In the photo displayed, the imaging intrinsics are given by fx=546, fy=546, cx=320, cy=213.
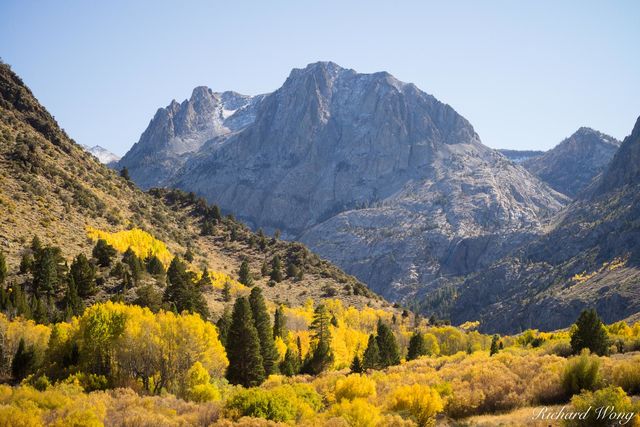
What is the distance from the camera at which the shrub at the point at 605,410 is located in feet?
81.4

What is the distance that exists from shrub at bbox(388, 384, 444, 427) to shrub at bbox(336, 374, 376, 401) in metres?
4.92

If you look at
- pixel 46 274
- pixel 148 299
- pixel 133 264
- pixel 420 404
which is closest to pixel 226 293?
pixel 133 264

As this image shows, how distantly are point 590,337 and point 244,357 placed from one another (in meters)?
33.4

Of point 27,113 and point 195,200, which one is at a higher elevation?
point 27,113

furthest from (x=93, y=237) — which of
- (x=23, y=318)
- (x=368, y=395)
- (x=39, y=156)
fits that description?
(x=368, y=395)

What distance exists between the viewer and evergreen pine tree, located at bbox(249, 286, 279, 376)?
6291 cm

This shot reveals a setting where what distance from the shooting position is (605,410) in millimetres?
24859

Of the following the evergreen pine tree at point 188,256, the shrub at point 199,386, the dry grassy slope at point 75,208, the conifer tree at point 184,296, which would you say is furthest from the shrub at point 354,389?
the evergreen pine tree at point 188,256

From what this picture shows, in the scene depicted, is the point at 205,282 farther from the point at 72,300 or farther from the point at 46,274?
the point at 46,274

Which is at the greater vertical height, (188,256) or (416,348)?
(188,256)

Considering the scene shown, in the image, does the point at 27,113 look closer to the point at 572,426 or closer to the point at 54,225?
the point at 54,225

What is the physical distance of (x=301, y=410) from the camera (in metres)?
32.4

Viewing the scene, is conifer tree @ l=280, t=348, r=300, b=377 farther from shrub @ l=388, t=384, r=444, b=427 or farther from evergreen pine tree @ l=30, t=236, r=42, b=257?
evergreen pine tree @ l=30, t=236, r=42, b=257

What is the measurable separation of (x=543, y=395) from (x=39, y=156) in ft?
292
